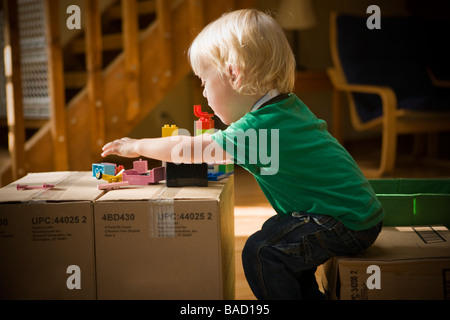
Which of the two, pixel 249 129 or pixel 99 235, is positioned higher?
pixel 249 129

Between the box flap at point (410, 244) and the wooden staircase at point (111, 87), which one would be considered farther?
the wooden staircase at point (111, 87)

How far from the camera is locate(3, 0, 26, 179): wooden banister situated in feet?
8.21

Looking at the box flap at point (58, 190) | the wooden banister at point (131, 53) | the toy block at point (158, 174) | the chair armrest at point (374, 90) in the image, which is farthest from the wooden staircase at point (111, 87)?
the toy block at point (158, 174)

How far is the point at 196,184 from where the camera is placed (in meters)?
1.26

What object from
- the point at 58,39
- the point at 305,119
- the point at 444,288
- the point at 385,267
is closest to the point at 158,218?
the point at 305,119

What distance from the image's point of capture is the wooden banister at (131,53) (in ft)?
8.62

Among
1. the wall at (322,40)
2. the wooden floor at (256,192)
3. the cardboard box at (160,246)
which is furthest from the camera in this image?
the wall at (322,40)

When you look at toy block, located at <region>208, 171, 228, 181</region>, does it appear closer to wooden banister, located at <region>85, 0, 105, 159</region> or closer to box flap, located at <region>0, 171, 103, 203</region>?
box flap, located at <region>0, 171, 103, 203</region>

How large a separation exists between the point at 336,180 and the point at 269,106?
0.22 m

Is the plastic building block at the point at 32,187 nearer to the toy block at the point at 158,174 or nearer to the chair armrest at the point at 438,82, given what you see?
the toy block at the point at 158,174

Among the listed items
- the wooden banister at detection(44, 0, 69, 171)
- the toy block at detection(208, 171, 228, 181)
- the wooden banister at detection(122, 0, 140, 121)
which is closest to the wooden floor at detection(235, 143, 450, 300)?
the toy block at detection(208, 171, 228, 181)

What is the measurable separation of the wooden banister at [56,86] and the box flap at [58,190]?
1247 millimetres
